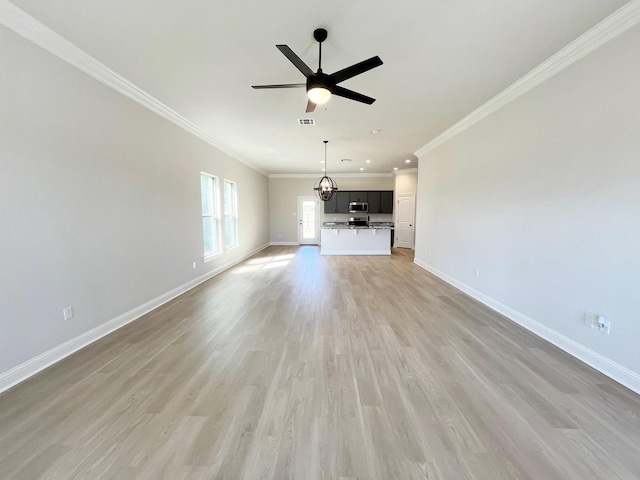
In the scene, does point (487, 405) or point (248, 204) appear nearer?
point (487, 405)

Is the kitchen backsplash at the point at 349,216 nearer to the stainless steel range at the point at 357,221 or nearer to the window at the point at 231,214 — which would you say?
the stainless steel range at the point at 357,221

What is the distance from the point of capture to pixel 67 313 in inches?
95.5

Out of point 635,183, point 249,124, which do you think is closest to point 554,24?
point 635,183

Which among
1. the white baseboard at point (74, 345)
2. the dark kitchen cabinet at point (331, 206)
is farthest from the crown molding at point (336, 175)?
the white baseboard at point (74, 345)

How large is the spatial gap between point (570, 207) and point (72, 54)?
4.87 meters

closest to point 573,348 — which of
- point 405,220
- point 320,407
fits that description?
point 320,407

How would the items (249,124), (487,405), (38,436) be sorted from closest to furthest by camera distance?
(38,436)
(487,405)
(249,124)

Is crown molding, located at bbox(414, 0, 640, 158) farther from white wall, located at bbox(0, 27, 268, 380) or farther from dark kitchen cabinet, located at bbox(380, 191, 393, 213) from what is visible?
dark kitchen cabinet, located at bbox(380, 191, 393, 213)

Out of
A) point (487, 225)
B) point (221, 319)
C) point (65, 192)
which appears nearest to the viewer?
point (65, 192)

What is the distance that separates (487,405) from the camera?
1.81m

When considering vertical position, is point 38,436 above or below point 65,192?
below

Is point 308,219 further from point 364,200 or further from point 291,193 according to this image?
point 364,200

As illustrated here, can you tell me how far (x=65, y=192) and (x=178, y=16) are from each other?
5.99ft

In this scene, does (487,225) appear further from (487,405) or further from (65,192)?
(65,192)
